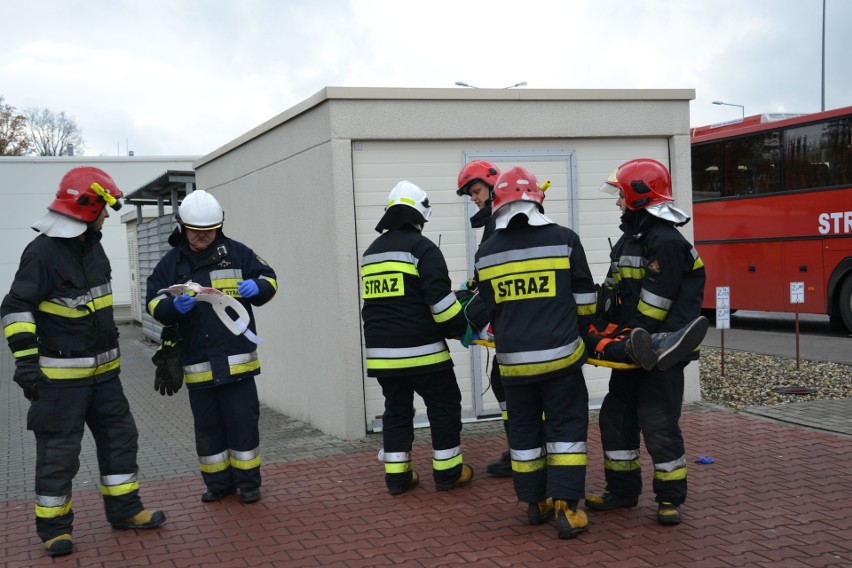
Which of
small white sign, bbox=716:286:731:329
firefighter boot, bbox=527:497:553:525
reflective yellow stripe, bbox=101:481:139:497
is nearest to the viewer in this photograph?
firefighter boot, bbox=527:497:553:525

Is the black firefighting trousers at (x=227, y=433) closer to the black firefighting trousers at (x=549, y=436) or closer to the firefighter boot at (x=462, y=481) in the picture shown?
the firefighter boot at (x=462, y=481)

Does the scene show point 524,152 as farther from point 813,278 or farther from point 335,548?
point 813,278

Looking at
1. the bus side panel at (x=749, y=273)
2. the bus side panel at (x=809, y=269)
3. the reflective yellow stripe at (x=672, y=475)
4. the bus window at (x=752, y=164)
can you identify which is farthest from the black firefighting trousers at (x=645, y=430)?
the bus window at (x=752, y=164)

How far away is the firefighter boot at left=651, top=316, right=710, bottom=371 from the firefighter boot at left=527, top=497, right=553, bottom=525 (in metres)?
1.08

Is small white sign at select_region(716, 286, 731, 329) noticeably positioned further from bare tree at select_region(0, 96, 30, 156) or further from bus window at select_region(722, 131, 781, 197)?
bare tree at select_region(0, 96, 30, 156)

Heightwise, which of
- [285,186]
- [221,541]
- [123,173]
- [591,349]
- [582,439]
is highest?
[123,173]

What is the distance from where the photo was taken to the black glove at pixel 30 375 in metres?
5.09

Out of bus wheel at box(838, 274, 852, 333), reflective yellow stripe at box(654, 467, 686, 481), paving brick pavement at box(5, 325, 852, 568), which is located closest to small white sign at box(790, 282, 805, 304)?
paving brick pavement at box(5, 325, 852, 568)

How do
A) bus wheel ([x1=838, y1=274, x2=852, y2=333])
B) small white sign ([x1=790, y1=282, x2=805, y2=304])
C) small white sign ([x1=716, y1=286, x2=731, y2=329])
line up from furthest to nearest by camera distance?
bus wheel ([x1=838, y1=274, x2=852, y2=333]), small white sign ([x1=790, y1=282, x2=805, y2=304]), small white sign ([x1=716, y1=286, x2=731, y2=329])

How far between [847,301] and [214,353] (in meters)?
12.7

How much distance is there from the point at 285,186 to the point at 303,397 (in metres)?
2.10

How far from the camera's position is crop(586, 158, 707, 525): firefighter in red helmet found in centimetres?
521

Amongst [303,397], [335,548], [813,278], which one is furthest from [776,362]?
[335,548]

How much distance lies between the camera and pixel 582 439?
5.23m
